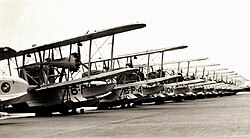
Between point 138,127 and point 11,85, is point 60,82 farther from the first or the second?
point 138,127

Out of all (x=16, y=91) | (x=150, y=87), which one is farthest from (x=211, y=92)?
(x=16, y=91)

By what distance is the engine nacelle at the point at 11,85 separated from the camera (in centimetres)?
1861

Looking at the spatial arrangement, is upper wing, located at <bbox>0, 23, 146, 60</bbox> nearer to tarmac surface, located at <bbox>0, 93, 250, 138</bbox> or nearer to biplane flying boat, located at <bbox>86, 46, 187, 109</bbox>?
tarmac surface, located at <bbox>0, 93, 250, 138</bbox>

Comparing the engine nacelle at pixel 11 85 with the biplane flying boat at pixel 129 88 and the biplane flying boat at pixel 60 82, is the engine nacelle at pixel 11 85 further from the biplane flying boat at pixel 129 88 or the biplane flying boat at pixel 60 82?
the biplane flying boat at pixel 129 88

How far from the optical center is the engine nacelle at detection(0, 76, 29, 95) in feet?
61.1

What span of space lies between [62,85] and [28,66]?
13.7ft

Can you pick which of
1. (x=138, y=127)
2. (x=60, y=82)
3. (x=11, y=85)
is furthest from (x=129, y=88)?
(x=138, y=127)

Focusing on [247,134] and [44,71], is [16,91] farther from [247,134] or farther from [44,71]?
[247,134]

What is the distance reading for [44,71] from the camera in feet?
87.6

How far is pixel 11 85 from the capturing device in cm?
1888

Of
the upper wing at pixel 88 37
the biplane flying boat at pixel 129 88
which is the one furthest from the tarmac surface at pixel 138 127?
the biplane flying boat at pixel 129 88

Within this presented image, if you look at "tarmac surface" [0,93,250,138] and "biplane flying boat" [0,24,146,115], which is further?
"biplane flying boat" [0,24,146,115]

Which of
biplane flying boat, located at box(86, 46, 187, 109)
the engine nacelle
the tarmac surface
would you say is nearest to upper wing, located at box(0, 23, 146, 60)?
the engine nacelle

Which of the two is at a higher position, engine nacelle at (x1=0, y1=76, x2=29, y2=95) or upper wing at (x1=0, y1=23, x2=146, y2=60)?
upper wing at (x1=0, y1=23, x2=146, y2=60)
